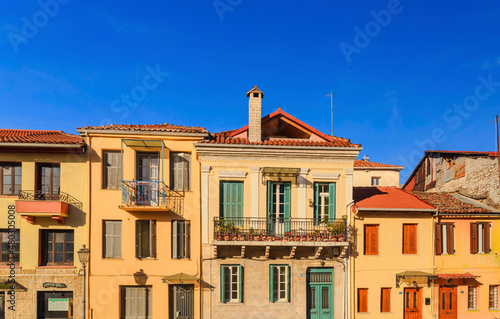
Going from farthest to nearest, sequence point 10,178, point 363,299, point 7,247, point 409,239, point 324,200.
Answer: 1. point 409,239
2. point 324,200
3. point 363,299
4. point 10,178
5. point 7,247

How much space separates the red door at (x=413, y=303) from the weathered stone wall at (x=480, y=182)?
6.11 meters

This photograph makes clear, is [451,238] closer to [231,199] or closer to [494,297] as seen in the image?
[494,297]

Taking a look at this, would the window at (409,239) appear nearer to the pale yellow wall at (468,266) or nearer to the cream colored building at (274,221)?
the pale yellow wall at (468,266)

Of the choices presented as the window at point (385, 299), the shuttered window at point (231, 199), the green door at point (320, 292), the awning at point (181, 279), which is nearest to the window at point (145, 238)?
the awning at point (181, 279)

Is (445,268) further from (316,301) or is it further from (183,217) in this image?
(183,217)

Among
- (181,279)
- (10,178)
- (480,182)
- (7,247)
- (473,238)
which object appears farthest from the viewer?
(480,182)

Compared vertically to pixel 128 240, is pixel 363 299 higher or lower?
lower

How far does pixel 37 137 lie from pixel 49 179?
202 cm

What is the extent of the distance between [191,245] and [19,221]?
768 centimetres

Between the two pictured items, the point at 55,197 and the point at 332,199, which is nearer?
the point at 55,197

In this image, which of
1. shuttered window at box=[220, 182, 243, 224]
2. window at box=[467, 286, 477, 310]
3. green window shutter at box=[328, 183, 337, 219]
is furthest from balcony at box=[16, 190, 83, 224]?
window at box=[467, 286, 477, 310]

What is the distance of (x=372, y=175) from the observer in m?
29.9

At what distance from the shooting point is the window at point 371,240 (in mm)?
15227

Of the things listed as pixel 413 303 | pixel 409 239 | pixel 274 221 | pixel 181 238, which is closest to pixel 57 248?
pixel 181 238
